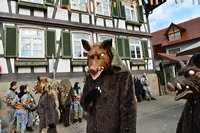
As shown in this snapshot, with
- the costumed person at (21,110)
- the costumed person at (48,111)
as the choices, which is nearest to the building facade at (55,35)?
the costumed person at (21,110)

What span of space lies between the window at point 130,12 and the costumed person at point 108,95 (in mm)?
9849

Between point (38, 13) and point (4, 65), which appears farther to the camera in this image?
point (38, 13)

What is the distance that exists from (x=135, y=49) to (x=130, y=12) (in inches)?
113

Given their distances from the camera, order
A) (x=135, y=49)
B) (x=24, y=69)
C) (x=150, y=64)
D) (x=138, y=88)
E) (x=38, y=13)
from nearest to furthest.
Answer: (x=24, y=69)
(x=38, y=13)
(x=138, y=88)
(x=135, y=49)
(x=150, y=64)

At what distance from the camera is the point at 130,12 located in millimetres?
10781

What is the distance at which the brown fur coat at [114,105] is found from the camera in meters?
1.37

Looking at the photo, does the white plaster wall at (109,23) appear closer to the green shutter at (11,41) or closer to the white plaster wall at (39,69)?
the white plaster wall at (39,69)

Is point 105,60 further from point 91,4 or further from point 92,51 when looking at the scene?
point 91,4

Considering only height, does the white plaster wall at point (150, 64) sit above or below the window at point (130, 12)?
below

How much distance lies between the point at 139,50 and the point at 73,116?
7.19 metres

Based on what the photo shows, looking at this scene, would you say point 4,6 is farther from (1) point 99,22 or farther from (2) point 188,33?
(2) point 188,33

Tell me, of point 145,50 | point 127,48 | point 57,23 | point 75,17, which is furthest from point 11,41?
point 145,50

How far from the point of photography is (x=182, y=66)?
1.28m

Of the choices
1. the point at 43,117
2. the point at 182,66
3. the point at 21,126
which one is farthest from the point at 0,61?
the point at 182,66
